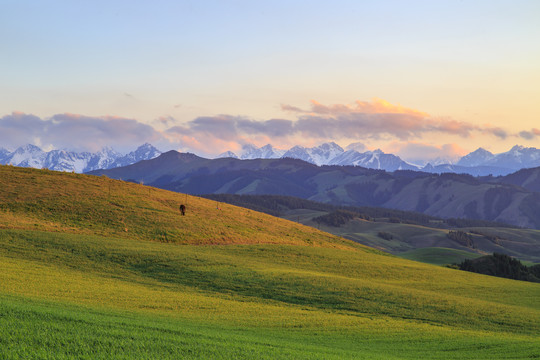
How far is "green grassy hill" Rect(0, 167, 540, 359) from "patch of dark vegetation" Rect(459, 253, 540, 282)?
36.5 metres

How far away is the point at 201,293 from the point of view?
137 ft

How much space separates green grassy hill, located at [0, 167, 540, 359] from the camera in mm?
18391

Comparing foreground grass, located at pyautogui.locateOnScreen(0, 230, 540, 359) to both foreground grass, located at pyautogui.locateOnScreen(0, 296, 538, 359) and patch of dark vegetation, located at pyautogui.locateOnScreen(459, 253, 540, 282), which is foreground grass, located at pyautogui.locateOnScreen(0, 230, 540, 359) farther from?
patch of dark vegetation, located at pyautogui.locateOnScreen(459, 253, 540, 282)

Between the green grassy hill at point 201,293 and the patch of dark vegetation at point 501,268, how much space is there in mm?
36548

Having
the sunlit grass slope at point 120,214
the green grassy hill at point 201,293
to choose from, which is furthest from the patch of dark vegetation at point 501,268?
the green grassy hill at point 201,293

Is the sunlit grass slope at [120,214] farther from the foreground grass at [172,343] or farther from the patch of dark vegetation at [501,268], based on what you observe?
the foreground grass at [172,343]

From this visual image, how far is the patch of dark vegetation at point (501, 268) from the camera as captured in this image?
329 feet

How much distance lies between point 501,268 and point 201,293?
8334 cm

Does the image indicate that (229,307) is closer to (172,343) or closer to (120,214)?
(172,343)

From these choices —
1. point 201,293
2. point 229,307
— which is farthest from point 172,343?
point 201,293

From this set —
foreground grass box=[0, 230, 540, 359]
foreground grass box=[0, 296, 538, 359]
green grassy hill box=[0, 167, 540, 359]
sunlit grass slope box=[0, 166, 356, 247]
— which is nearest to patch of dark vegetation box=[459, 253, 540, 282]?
sunlit grass slope box=[0, 166, 356, 247]

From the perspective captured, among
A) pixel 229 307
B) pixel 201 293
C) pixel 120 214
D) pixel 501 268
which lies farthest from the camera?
pixel 501 268

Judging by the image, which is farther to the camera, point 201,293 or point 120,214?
point 120,214

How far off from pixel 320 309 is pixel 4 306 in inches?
981
